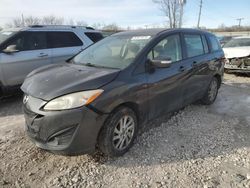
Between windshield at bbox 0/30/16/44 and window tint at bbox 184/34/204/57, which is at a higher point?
windshield at bbox 0/30/16/44

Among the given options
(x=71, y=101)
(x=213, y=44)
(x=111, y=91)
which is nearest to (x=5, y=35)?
(x=71, y=101)

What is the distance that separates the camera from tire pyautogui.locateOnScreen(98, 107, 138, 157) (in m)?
2.88

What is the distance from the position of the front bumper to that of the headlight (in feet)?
0.17

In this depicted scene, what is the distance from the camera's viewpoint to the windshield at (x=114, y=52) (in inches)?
132

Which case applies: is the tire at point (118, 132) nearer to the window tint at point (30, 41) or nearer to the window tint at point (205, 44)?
the window tint at point (205, 44)

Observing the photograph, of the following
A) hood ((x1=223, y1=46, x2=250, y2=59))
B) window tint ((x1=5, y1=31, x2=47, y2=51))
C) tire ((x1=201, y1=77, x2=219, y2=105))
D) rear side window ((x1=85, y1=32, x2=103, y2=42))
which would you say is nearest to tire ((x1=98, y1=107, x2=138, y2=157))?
tire ((x1=201, y1=77, x2=219, y2=105))

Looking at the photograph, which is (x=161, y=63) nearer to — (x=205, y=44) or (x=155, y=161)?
(x=155, y=161)

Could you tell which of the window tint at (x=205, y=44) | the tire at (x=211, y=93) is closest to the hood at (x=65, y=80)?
the window tint at (x=205, y=44)

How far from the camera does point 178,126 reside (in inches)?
165

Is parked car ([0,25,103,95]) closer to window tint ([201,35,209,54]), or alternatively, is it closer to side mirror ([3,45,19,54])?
side mirror ([3,45,19,54])

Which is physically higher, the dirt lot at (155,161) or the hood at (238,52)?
the hood at (238,52)

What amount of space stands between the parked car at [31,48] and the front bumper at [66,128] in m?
2.78

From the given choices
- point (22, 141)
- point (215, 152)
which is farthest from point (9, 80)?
point (215, 152)

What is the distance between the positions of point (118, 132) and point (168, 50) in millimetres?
1649
